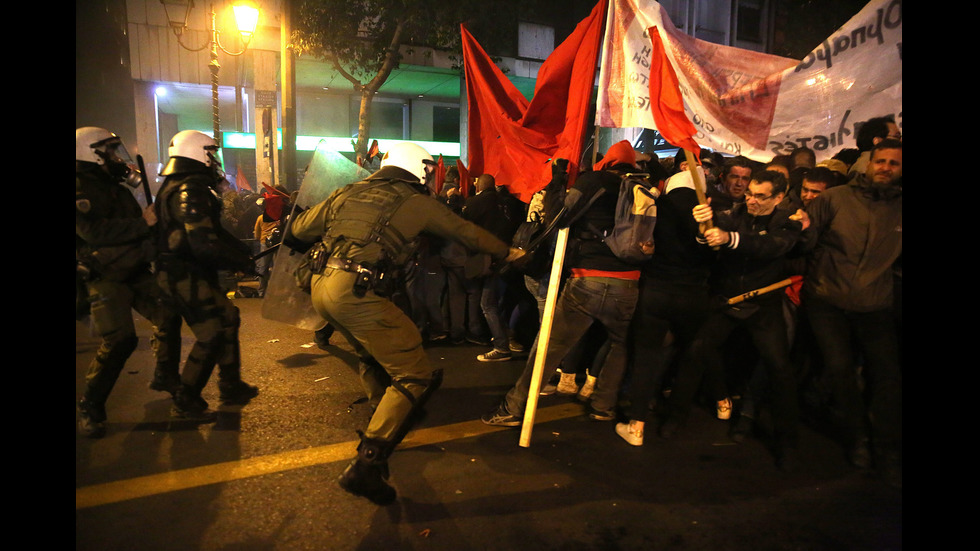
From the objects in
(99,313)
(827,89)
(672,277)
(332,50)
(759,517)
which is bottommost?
(759,517)

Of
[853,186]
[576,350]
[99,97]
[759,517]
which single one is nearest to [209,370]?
[576,350]

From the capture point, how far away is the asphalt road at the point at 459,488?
296 centimetres

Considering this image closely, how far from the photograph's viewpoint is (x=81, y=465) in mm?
3652

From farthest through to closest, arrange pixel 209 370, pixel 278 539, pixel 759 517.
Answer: pixel 209 370, pixel 759 517, pixel 278 539

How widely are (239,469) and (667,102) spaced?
11.2ft

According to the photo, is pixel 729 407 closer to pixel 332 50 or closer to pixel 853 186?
pixel 853 186

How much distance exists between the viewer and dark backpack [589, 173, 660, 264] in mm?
3934

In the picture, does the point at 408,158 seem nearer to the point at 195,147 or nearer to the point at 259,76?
the point at 195,147

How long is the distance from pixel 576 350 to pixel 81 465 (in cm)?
358

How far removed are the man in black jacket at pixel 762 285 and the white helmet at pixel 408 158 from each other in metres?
1.71

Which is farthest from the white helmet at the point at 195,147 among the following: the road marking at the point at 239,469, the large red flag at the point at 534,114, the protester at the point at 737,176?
the protester at the point at 737,176

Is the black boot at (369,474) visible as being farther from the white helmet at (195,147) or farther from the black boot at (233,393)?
the white helmet at (195,147)

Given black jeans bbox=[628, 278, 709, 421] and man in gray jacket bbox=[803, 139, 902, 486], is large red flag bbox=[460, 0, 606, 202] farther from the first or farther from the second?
man in gray jacket bbox=[803, 139, 902, 486]

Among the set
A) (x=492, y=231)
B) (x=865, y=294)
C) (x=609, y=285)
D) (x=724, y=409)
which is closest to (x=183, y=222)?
(x=609, y=285)
